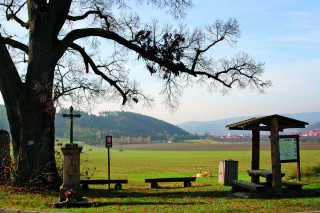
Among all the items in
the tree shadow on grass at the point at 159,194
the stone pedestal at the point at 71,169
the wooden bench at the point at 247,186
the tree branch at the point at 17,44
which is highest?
the tree branch at the point at 17,44

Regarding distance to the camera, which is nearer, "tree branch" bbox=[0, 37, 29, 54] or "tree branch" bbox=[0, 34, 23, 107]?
"tree branch" bbox=[0, 34, 23, 107]

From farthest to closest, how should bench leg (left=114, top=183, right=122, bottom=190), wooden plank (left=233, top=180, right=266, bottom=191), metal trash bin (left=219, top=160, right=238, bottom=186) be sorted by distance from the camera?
1. bench leg (left=114, top=183, right=122, bottom=190)
2. metal trash bin (left=219, top=160, right=238, bottom=186)
3. wooden plank (left=233, top=180, right=266, bottom=191)

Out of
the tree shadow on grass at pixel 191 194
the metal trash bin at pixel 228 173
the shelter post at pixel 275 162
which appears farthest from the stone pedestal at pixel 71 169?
the metal trash bin at pixel 228 173

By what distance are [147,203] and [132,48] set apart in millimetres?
7033

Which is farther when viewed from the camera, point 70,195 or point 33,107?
point 33,107

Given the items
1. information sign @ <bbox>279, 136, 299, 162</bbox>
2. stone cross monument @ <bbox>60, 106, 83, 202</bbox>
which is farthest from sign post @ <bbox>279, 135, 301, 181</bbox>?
stone cross monument @ <bbox>60, 106, 83, 202</bbox>

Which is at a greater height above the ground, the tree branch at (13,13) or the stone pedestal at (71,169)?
the tree branch at (13,13)

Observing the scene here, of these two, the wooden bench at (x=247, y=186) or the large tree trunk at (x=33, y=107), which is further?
the large tree trunk at (x=33, y=107)

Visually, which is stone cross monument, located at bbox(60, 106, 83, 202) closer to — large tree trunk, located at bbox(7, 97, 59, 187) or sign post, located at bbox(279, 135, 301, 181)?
large tree trunk, located at bbox(7, 97, 59, 187)

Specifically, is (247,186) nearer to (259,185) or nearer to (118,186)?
(259,185)

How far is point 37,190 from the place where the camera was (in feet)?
41.7

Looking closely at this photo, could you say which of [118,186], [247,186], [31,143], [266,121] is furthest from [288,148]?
[31,143]

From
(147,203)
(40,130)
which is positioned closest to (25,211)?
(147,203)

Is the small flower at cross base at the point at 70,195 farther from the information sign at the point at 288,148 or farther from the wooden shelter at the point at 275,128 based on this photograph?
the information sign at the point at 288,148
